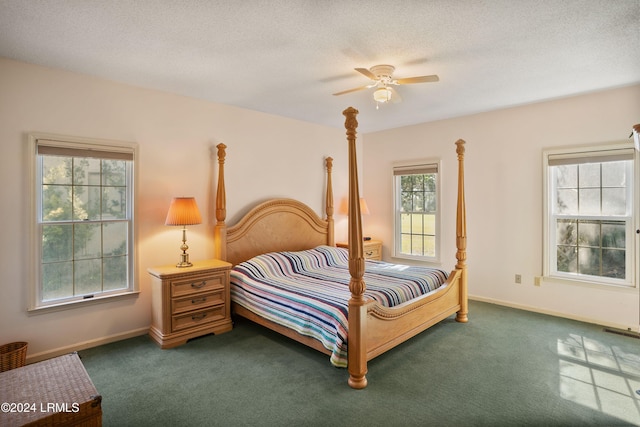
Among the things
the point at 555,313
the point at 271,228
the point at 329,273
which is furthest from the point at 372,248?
the point at 555,313

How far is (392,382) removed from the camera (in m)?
2.50

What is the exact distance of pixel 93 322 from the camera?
10.4 ft

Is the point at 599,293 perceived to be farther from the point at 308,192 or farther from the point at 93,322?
the point at 93,322

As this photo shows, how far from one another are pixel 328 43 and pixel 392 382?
2.51 m

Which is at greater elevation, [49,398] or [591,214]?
[591,214]

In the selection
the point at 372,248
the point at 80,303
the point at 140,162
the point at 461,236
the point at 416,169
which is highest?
the point at 416,169

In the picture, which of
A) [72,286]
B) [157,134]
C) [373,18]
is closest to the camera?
[373,18]

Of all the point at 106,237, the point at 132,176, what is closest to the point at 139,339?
the point at 106,237

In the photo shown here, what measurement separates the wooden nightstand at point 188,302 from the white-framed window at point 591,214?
370cm

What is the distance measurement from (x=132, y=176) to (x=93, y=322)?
141cm

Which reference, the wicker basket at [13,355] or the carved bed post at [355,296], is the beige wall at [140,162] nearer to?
the wicker basket at [13,355]

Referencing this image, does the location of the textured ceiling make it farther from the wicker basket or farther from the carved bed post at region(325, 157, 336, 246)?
the wicker basket

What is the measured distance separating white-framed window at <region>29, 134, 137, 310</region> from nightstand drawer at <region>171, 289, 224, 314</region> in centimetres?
57

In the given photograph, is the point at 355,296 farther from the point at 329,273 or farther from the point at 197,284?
the point at 197,284
